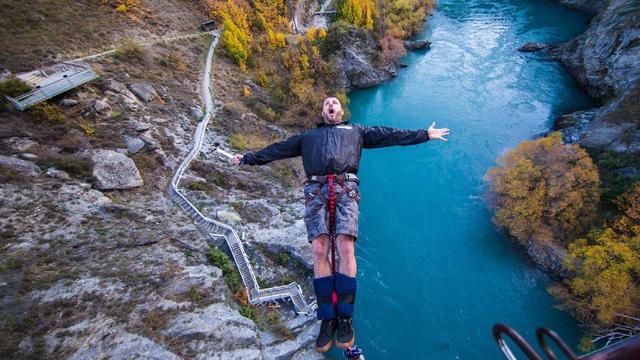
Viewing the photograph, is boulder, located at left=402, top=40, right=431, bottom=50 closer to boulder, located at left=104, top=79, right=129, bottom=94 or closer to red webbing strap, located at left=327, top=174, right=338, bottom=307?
boulder, located at left=104, top=79, right=129, bottom=94

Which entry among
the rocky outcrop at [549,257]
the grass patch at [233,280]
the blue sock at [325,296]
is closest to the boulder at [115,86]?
the grass patch at [233,280]

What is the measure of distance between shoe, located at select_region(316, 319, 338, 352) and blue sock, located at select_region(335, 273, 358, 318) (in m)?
0.34

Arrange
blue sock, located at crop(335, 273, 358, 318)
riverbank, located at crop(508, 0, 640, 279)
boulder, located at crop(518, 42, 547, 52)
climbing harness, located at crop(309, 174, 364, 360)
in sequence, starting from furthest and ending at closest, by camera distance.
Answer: boulder, located at crop(518, 42, 547, 52) < riverbank, located at crop(508, 0, 640, 279) < climbing harness, located at crop(309, 174, 364, 360) < blue sock, located at crop(335, 273, 358, 318)

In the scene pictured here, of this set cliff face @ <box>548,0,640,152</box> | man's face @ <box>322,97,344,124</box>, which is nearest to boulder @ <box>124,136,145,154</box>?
man's face @ <box>322,97,344,124</box>

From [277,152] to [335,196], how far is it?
1504 millimetres

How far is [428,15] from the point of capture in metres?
52.3

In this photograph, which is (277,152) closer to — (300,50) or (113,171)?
(113,171)

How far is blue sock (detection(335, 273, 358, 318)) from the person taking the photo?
5.61m

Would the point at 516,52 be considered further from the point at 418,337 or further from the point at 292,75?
the point at 418,337

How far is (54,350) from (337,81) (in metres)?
33.5

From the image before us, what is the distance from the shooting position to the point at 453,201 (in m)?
25.8

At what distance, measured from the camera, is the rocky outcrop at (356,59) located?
3969 centimetres

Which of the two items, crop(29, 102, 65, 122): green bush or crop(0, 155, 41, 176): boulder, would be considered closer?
crop(0, 155, 41, 176): boulder

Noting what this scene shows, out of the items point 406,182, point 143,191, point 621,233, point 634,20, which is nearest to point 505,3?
point 634,20
